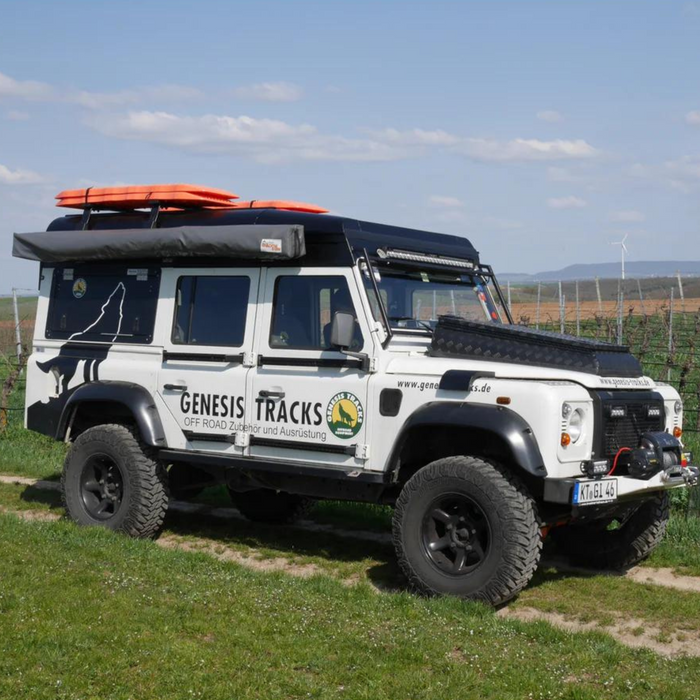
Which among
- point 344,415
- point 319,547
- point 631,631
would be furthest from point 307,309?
point 631,631

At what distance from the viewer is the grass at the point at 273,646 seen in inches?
199

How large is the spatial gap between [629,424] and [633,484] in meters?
0.46

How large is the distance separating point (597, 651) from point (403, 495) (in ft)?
5.79

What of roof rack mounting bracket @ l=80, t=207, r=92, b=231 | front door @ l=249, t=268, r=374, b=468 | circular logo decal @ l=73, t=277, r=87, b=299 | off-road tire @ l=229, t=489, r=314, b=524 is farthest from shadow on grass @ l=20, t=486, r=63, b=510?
front door @ l=249, t=268, r=374, b=468

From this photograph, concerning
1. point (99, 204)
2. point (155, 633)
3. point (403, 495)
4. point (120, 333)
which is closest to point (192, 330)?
point (120, 333)

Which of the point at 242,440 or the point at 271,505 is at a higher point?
the point at 242,440

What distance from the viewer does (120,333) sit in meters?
8.83

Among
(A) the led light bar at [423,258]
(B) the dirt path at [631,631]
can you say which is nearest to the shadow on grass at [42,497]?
(A) the led light bar at [423,258]

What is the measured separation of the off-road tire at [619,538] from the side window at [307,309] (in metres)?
2.41

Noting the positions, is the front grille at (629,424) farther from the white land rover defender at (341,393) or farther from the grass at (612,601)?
the grass at (612,601)

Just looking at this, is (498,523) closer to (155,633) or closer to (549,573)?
(549,573)

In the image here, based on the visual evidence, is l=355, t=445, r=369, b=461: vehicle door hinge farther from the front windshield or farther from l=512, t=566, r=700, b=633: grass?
l=512, t=566, r=700, b=633: grass

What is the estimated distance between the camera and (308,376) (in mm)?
7551

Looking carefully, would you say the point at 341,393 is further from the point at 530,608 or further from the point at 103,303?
the point at 103,303
